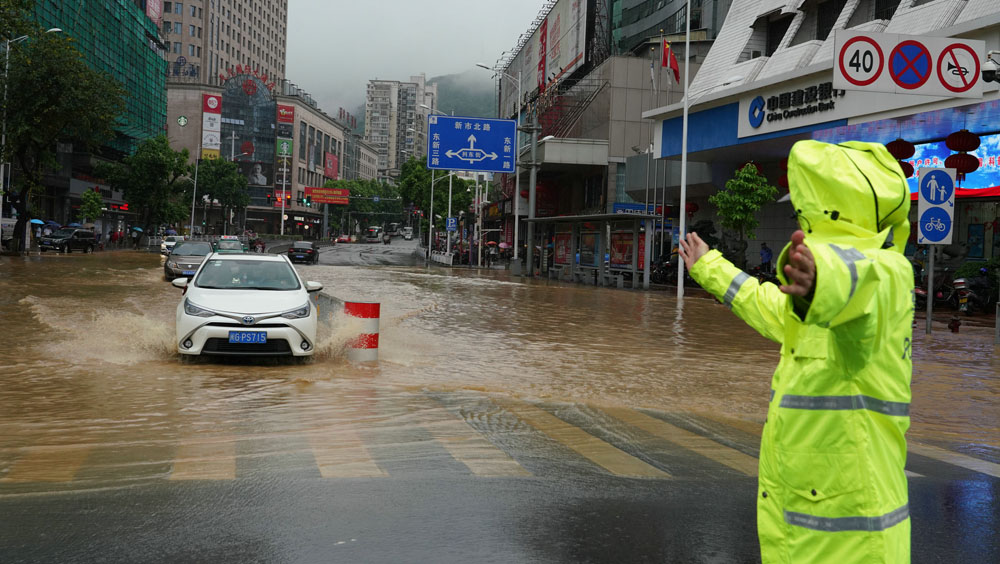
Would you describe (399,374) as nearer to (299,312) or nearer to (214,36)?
(299,312)

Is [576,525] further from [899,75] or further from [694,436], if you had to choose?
[899,75]

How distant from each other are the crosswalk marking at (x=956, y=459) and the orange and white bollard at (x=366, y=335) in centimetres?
630

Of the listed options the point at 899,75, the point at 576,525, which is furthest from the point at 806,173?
the point at 899,75

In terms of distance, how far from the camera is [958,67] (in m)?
14.9

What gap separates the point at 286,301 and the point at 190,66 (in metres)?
110

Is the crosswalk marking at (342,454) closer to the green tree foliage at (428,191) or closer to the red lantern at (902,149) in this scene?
the red lantern at (902,149)

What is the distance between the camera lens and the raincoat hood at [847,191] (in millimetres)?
2742

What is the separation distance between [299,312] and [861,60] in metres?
9.32

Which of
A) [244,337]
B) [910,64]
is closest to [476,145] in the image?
[910,64]

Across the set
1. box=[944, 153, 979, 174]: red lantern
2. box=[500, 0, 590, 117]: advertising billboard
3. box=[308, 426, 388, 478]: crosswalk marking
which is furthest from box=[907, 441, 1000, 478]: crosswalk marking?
box=[500, 0, 590, 117]: advertising billboard

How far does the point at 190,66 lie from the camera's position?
112 metres

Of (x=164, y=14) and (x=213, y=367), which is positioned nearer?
(x=213, y=367)

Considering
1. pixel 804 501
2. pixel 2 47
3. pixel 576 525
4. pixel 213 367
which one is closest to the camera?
pixel 804 501

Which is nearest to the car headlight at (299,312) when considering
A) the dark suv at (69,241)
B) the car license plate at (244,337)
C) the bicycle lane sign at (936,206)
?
the car license plate at (244,337)
